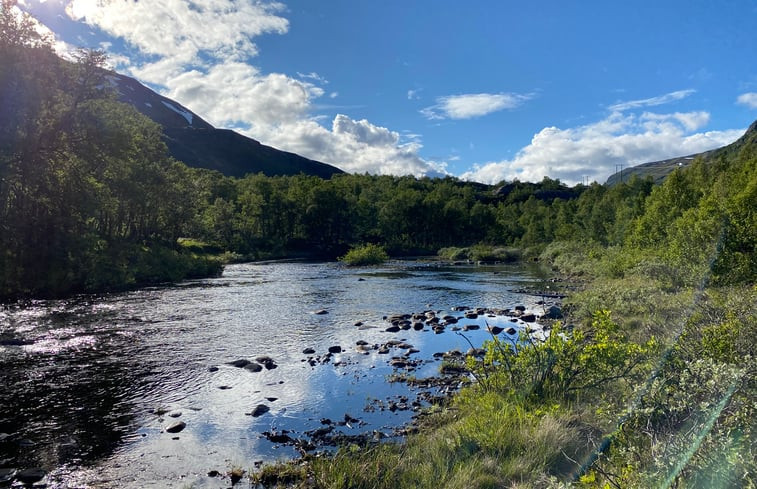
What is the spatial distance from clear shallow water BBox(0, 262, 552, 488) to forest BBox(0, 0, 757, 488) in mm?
2618

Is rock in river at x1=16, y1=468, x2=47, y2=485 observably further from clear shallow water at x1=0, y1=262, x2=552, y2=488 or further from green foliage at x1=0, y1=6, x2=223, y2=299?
green foliage at x1=0, y1=6, x2=223, y2=299

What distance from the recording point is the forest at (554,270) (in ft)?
19.3

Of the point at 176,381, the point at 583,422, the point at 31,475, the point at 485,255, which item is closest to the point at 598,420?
the point at 583,422

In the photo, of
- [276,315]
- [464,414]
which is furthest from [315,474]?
[276,315]

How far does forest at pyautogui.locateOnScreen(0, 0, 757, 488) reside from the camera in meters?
5.88

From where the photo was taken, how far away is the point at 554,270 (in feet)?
180

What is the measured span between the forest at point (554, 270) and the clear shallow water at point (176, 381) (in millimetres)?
2618

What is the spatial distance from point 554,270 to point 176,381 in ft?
159

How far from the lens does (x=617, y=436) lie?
6.33 meters

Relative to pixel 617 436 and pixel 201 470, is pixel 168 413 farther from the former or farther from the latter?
pixel 617 436

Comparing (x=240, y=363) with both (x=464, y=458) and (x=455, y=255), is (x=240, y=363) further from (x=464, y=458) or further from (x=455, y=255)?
(x=455, y=255)

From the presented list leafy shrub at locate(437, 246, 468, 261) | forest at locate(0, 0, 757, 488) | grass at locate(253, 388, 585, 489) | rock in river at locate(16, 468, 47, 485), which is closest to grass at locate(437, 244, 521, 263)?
leafy shrub at locate(437, 246, 468, 261)

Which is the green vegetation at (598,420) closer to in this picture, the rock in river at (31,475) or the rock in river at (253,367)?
the rock in river at (31,475)

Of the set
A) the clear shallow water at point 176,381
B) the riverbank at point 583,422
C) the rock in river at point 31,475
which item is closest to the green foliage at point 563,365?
the riverbank at point 583,422
